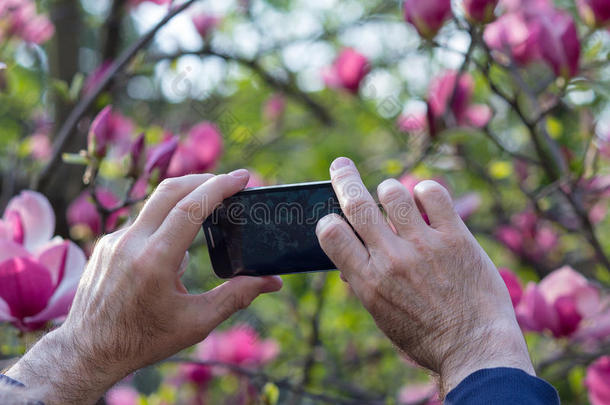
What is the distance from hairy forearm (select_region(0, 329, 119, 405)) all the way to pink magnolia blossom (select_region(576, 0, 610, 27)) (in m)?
1.27

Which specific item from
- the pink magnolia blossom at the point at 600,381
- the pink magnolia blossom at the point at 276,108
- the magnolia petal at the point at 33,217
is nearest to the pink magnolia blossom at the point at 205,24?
the pink magnolia blossom at the point at 276,108

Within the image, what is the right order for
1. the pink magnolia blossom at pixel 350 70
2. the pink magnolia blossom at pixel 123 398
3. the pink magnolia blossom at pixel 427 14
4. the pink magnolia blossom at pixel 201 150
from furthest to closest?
1. the pink magnolia blossom at pixel 350 70
2. the pink magnolia blossom at pixel 123 398
3. the pink magnolia blossom at pixel 201 150
4. the pink magnolia blossom at pixel 427 14

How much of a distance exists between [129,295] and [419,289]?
1.26 ft

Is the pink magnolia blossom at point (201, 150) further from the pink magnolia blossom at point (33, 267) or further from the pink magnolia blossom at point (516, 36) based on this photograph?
the pink magnolia blossom at point (516, 36)

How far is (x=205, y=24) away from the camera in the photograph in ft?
6.79

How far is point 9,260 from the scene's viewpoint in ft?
3.18

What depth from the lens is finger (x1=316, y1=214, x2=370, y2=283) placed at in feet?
2.71

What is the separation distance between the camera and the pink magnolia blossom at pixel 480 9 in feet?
4.11

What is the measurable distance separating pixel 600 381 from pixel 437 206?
0.67 metres

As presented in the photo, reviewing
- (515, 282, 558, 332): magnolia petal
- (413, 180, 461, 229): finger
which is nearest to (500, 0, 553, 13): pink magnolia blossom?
(515, 282, 558, 332): magnolia petal

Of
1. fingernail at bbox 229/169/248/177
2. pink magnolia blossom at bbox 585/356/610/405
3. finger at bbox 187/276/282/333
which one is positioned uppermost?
fingernail at bbox 229/169/248/177

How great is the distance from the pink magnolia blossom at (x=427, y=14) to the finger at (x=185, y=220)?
0.73 m

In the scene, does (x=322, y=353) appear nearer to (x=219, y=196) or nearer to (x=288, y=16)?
(x=219, y=196)

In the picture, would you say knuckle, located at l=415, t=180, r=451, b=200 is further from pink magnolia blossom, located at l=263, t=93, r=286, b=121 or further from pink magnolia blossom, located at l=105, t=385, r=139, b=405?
pink magnolia blossom, located at l=263, t=93, r=286, b=121
